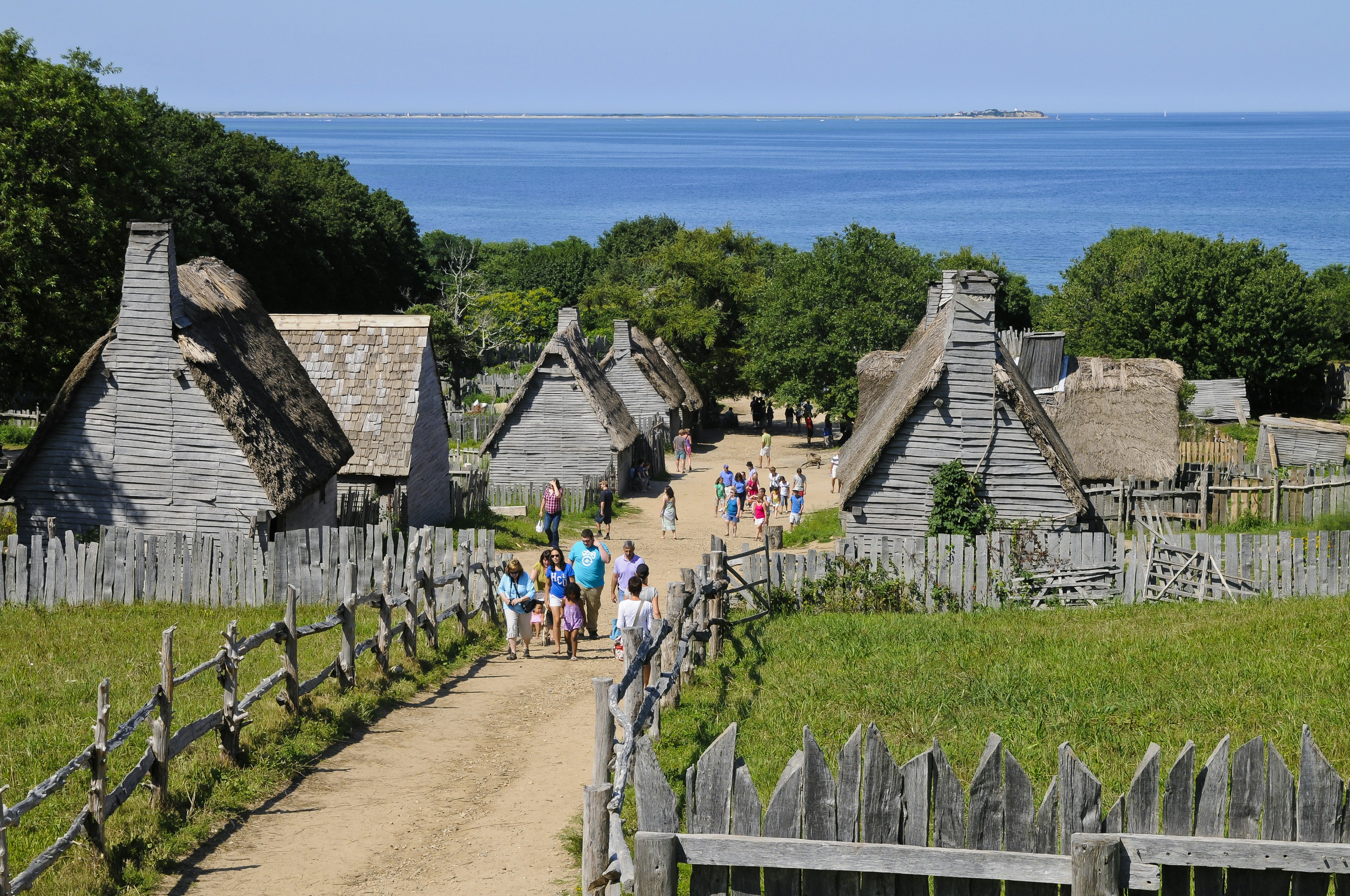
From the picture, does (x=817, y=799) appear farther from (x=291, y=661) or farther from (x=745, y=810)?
(x=291, y=661)

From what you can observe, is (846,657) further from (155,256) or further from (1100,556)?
(155,256)

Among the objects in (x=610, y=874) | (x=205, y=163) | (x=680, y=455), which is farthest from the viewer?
(x=205, y=163)

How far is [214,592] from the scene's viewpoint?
20188 millimetres

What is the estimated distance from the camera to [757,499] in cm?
3161

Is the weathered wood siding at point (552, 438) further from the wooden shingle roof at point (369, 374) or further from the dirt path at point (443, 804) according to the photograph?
the dirt path at point (443, 804)

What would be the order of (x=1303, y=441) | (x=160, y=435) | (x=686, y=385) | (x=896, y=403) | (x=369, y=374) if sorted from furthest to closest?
(x=686, y=385), (x=1303, y=441), (x=369, y=374), (x=896, y=403), (x=160, y=435)

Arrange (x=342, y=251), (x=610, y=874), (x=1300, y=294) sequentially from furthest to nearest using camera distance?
(x=342, y=251)
(x=1300, y=294)
(x=610, y=874)

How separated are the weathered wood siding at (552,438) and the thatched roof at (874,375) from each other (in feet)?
30.9

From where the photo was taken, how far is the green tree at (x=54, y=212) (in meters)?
27.2

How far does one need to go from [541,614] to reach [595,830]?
37.7 feet

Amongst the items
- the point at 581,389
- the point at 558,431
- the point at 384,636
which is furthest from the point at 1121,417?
the point at 384,636

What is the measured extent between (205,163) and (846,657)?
1983 inches

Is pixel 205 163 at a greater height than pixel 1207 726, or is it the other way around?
pixel 205 163

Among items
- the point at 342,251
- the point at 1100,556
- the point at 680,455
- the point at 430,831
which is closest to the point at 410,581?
the point at 430,831
